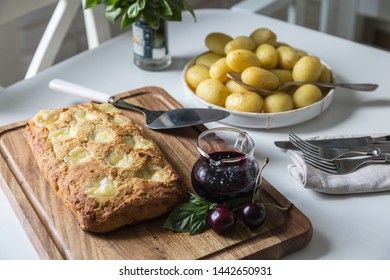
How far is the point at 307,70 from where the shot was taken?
1.50 m

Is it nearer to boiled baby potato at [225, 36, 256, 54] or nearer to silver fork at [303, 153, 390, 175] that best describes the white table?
silver fork at [303, 153, 390, 175]

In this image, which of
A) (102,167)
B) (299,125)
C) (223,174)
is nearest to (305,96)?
(299,125)

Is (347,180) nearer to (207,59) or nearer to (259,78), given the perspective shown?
(259,78)

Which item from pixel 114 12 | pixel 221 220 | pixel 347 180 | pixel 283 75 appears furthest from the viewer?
pixel 114 12

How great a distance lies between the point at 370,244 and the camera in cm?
113

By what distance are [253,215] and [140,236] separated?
8.0 inches

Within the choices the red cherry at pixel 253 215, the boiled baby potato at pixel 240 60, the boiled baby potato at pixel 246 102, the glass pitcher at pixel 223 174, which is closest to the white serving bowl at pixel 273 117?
the boiled baby potato at pixel 246 102

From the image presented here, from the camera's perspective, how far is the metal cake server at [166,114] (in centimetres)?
142

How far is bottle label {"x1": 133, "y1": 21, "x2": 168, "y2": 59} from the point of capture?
5.39 feet

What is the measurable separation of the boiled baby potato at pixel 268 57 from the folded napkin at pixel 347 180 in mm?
359

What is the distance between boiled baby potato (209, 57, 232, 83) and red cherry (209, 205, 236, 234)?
50 centimetres

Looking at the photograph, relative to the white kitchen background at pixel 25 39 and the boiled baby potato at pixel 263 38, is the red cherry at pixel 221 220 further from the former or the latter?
the white kitchen background at pixel 25 39
